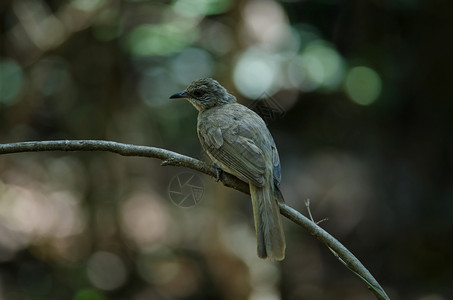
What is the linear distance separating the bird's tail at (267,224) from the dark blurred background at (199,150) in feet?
8.22

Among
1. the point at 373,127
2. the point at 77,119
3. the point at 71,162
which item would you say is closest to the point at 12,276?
the point at 71,162

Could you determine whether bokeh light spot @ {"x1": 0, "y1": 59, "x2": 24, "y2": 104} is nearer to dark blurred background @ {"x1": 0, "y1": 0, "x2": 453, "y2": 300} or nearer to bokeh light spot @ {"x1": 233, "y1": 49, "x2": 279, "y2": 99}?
dark blurred background @ {"x1": 0, "y1": 0, "x2": 453, "y2": 300}

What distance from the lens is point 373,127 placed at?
24.6 ft

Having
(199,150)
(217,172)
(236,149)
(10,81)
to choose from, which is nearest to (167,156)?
(217,172)

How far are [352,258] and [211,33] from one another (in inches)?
186

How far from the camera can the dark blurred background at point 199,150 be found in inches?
232

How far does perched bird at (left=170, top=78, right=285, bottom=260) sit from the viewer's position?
9.09ft

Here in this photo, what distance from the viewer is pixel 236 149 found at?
10.8ft

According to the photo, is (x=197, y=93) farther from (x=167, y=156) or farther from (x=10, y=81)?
(x=10, y=81)

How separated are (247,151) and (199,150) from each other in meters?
3.76

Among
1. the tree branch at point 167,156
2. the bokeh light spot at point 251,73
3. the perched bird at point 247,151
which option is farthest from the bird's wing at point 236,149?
the bokeh light spot at point 251,73

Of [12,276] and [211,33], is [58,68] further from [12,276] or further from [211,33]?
[12,276]

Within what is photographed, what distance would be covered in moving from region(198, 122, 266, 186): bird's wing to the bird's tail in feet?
0.23

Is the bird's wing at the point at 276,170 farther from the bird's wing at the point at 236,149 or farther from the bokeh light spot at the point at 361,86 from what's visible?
the bokeh light spot at the point at 361,86
